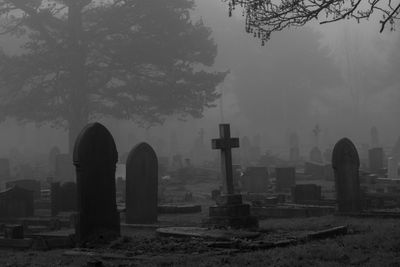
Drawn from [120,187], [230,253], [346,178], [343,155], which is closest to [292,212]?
[346,178]

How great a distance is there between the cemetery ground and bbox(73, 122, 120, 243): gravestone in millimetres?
595

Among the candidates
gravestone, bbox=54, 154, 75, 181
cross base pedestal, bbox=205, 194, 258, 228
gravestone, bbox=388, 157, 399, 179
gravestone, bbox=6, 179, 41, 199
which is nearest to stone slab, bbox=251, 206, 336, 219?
cross base pedestal, bbox=205, 194, 258, 228

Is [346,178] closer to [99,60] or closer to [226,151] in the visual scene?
[226,151]

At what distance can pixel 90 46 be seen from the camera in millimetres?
31016

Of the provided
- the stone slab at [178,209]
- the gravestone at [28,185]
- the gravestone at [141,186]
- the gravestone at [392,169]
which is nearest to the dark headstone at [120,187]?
the gravestone at [28,185]

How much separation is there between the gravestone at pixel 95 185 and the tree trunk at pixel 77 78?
20166mm

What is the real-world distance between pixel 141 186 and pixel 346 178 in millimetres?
4286

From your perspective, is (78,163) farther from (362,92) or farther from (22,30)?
(362,92)

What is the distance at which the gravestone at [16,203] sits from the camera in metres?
14.3

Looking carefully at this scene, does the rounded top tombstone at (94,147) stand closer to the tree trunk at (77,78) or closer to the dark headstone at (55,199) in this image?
the dark headstone at (55,199)

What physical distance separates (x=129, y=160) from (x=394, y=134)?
62.5 metres

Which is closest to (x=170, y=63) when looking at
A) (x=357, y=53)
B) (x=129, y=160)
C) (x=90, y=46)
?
(x=90, y=46)

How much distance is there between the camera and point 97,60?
31.6 meters

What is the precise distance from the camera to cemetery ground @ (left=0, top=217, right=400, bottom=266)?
698cm
